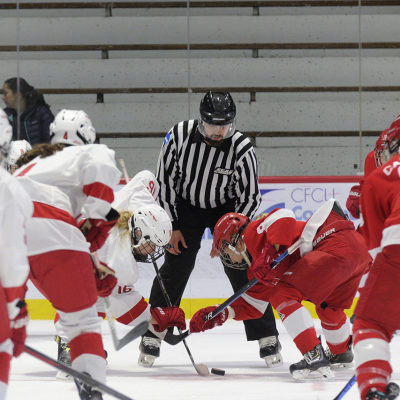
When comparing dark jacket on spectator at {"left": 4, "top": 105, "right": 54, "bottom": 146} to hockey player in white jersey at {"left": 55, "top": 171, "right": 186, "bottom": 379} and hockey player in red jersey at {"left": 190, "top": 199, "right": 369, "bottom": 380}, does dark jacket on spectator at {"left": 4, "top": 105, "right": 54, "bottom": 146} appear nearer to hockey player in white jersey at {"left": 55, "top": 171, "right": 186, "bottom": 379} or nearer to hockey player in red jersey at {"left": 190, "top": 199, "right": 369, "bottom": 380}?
hockey player in white jersey at {"left": 55, "top": 171, "right": 186, "bottom": 379}

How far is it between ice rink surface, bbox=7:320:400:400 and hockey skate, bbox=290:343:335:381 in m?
0.05

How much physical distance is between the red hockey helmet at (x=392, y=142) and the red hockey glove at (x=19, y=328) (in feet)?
3.96

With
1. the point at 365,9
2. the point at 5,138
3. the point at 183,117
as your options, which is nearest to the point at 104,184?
Result: the point at 5,138

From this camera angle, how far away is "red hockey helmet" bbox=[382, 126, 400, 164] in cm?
217

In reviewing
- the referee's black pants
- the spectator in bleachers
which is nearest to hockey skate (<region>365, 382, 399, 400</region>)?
the referee's black pants

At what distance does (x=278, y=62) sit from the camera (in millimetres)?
6559

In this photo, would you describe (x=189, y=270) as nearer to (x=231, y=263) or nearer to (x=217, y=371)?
(x=231, y=263)

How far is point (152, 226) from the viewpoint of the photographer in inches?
119

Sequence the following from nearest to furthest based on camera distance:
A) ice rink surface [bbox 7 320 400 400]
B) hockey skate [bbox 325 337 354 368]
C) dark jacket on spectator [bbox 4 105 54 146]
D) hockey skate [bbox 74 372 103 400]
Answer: hockey skate [bbox 74 372 103 400]
ice rink surface [bbox 7 320 400 400]
hockey skate [bbox 325 337 354 368]
dark jacket on spectator [bbox 4 105 54 146]

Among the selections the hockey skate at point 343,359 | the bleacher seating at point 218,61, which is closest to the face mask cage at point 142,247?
the hockey skate at point 343,359

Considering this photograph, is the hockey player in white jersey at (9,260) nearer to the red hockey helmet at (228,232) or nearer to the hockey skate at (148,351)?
the red hockey helmet at (228,232)

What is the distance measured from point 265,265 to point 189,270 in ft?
3.01

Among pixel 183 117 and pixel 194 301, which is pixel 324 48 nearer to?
pixel 183 117

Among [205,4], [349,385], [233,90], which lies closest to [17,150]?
[349,385]
